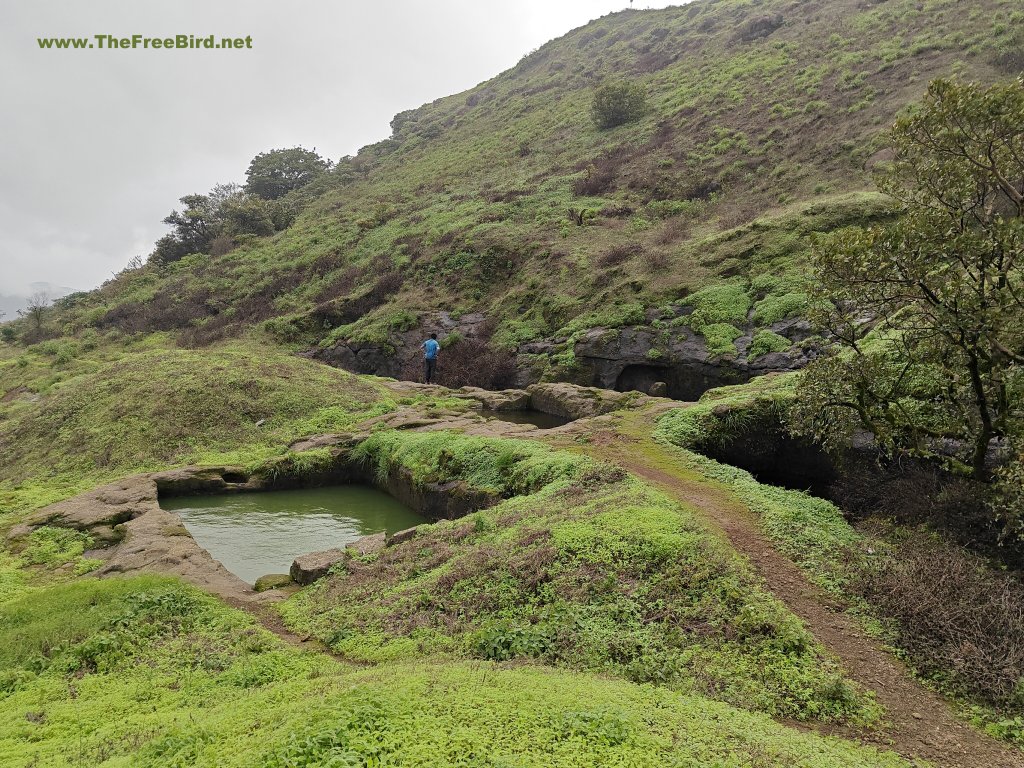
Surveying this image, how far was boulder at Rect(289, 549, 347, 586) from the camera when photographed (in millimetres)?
9414

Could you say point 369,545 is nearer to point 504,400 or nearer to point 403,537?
point 403,537

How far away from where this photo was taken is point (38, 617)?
751 cm

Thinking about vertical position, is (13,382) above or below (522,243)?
below

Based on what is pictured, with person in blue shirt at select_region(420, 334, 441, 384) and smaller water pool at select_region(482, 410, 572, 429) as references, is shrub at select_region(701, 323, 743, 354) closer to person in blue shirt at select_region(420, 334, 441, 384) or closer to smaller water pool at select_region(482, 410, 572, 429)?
smaller water pool at select_region(482, 410, 572, 429)

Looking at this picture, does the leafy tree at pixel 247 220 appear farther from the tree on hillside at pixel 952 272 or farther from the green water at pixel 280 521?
the tree on hillside at pixel 952 272

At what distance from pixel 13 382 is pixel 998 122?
40.7 m

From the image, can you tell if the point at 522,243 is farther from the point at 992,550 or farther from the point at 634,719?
the point at 634,719

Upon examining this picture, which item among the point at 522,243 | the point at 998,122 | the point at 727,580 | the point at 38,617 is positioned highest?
the point at 522,243

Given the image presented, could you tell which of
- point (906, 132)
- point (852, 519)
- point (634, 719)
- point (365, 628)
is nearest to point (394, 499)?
point (365, 628)

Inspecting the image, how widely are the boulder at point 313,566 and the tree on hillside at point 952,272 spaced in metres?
8.62

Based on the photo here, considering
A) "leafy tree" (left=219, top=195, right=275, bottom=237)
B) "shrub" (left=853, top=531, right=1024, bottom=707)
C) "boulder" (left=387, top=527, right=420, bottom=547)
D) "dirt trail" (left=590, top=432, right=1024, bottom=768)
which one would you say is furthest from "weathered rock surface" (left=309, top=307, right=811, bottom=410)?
"leafy tree" (left=219, top=195, right=275, bottom=237)

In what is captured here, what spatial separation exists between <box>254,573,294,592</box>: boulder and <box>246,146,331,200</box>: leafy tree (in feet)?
208

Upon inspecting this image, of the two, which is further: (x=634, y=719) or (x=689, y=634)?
(x=689, y=634)

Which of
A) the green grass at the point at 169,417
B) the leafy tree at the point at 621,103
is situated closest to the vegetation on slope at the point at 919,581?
the green grass at the point at 169,417
